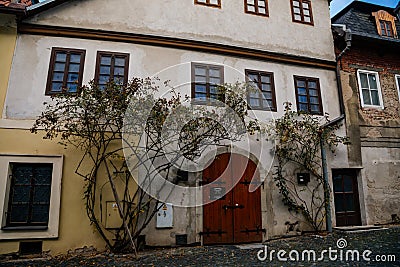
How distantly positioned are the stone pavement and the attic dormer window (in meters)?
6.93

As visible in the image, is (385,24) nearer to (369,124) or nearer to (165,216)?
(369,124)

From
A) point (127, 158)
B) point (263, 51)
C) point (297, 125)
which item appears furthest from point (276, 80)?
point (127, 158)

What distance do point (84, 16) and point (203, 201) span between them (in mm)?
5558

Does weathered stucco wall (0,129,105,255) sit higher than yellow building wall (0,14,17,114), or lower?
lower

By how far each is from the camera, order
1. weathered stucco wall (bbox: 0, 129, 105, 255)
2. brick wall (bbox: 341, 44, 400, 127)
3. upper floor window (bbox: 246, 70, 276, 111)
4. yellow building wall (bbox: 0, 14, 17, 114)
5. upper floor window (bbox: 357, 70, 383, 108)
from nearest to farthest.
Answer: weathered stucco wall (bbox: 0, 129, 105, 255) < yellow building wall (bbox: 0, 14, 17, 114) < upper floor window (bbox: 246, 70, 276, 111) < brick wall (bbox: 341, 44, 400, 127) < upper floor window (bbox: 357, 70, 383, 108)

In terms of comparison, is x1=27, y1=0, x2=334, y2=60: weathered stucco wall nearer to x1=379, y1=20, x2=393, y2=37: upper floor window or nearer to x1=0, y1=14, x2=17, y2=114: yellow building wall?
x1=0, y1=14, x2=17, y2=114: yellow building wall

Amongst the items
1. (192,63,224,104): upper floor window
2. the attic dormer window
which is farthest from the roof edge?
(192,63,224,104): upper floor window

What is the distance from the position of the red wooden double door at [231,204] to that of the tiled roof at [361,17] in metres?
6.31

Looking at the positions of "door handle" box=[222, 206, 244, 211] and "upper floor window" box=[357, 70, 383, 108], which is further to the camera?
"upper floor window" box=[357, 70, 383, 108]

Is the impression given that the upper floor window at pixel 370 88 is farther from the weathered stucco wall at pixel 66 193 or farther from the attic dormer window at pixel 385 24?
the weathered stucco wall at pixel 66 193

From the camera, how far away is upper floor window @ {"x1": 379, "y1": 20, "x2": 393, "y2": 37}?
10.3 meters

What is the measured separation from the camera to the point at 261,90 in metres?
8.40

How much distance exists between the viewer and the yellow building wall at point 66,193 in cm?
622

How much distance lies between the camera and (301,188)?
809 cm
